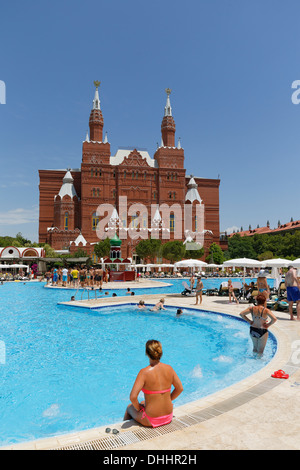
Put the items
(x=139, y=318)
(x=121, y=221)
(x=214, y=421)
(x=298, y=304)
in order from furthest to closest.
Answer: (x=121, y=221)
(x=139, y=318)
(x=298, y=304)
(x=214, y=421)

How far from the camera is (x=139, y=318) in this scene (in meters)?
13.4

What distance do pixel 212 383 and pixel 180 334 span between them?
443 centimetres

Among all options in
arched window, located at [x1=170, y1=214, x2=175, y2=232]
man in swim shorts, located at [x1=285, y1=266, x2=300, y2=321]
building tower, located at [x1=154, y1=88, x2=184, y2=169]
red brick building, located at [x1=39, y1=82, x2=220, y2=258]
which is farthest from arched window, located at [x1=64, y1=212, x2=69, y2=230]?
man in swim shorts, located at [x1=285, y1=266, x2=300, y2=321]

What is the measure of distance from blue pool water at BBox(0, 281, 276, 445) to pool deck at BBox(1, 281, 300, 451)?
1361mm

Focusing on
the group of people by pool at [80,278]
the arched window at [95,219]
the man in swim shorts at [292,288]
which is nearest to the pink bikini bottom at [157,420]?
the man in swim shorts at [292,288]

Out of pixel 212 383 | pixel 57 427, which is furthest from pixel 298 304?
pixel 57 427

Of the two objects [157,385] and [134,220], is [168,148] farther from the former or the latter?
[157,385]

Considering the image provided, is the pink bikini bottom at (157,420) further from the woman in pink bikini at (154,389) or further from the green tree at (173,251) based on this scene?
the green tree at (173,251)

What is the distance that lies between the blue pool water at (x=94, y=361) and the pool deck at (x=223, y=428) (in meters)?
1.36

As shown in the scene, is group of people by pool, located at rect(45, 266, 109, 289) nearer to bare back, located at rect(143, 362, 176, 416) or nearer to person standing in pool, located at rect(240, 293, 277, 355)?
person standing in pool, located at rect(240, 293, 277, 355)

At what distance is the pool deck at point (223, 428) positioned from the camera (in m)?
3.16

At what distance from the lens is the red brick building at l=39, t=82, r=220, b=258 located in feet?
189

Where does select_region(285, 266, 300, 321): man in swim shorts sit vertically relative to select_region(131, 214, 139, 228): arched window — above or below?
below

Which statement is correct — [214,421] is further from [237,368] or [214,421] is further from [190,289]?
[190,289]
